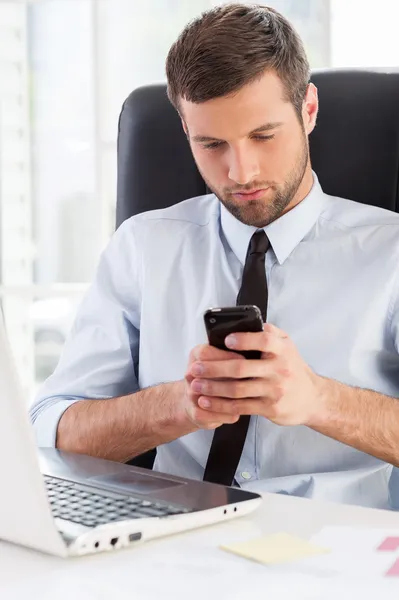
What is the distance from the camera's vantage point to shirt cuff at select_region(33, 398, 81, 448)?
4.50 feet

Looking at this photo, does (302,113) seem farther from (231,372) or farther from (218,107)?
(231,372)

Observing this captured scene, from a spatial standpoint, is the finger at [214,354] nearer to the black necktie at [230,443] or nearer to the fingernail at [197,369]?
the fingernail at [197,369]

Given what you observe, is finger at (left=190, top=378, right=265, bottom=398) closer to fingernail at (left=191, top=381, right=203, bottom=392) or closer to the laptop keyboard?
fingernail at (left=191, top=381, right=203, bottom=392)

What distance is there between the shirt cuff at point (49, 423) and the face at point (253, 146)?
0.41 meters

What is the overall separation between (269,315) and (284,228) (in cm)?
14

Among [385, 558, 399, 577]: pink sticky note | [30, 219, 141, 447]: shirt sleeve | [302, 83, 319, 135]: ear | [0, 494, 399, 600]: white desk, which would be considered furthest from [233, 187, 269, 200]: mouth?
[385, 558, 399, 577]: pink sticky note

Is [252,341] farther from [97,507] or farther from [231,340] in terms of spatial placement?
[97,507]

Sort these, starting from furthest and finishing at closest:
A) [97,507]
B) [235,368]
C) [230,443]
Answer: [230,443], [235,368], [97,507]

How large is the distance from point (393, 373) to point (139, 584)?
743 millimetres

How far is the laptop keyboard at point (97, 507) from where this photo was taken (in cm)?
87

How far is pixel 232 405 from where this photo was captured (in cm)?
107

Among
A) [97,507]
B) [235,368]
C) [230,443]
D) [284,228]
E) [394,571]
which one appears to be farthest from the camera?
[284,228]

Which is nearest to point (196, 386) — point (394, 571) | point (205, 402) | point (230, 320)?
point (205, 402)

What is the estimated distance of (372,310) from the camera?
4.50ft
